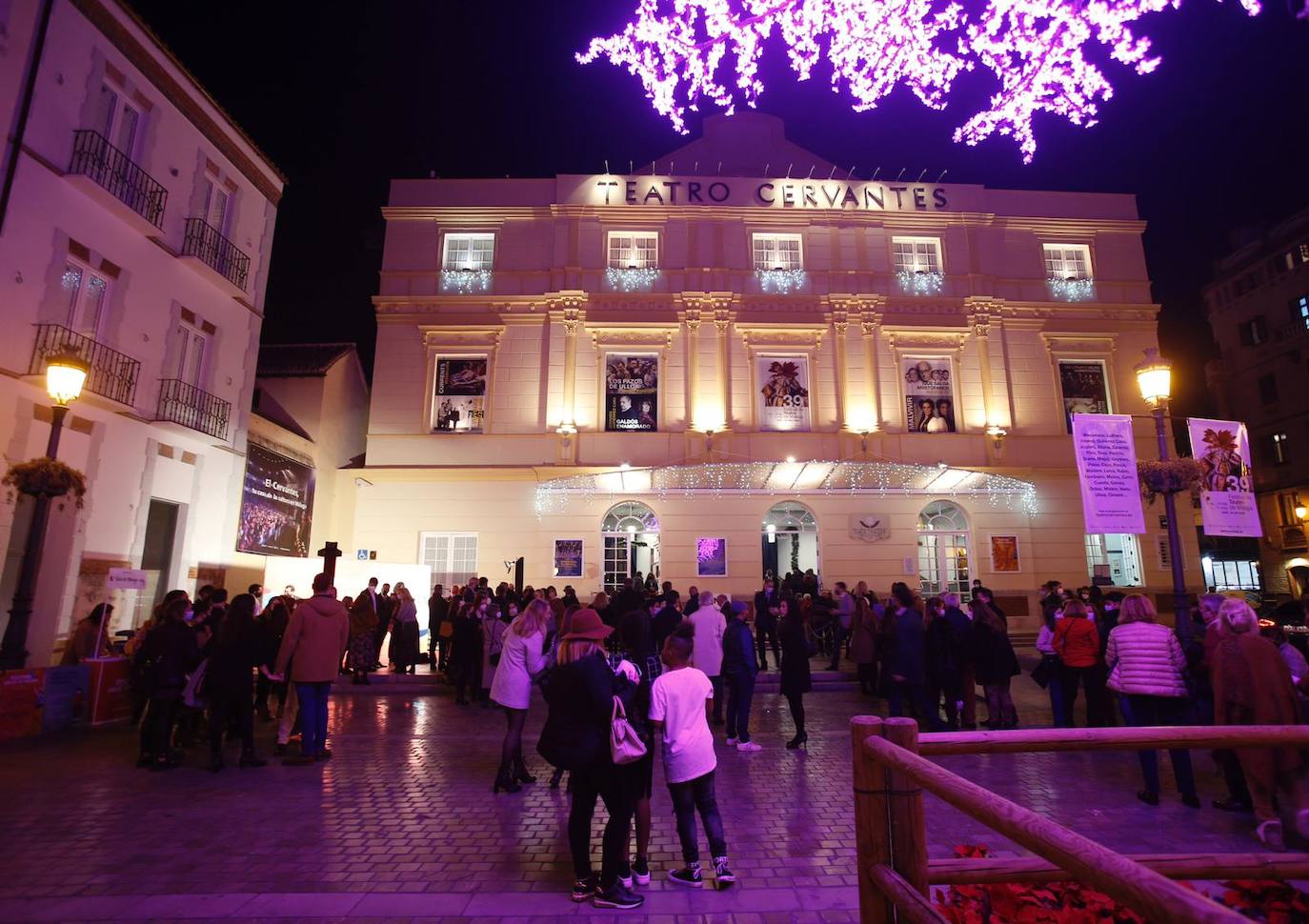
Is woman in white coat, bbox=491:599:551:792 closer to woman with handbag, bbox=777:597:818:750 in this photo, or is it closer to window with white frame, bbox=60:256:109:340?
woman with handbag, bbox=777:597:818:750

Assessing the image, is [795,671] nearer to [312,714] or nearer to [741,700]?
[741,700]

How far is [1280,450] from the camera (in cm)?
3155

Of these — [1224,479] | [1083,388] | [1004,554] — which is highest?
[1083,388]

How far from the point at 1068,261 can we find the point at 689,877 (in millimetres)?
23996

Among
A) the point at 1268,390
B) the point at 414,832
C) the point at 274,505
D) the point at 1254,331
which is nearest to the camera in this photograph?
the point at 414,832

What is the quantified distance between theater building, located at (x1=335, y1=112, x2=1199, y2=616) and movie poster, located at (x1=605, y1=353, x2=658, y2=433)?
0.08m

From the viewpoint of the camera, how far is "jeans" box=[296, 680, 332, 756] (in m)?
7.70

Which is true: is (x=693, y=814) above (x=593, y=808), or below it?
below

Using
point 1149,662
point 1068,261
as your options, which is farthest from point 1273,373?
point 1149,662

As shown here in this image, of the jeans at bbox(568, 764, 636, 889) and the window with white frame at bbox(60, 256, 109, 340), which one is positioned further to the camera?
the window with white frame at bbox(60, 256, 109, 340)

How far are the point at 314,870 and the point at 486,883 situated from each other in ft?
4.09

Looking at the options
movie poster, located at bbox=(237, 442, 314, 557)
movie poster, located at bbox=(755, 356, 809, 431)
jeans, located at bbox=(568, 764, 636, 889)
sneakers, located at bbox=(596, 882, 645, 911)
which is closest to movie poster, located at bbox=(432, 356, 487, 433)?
movie poster, located at bbox=(237, 442, 314, 557)

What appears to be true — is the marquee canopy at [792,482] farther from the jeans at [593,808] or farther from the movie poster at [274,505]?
the jeans at [593,808]

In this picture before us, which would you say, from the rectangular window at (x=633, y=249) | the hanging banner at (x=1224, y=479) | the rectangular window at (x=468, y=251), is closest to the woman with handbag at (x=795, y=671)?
the hanging banner at (x=1224, y=479)
